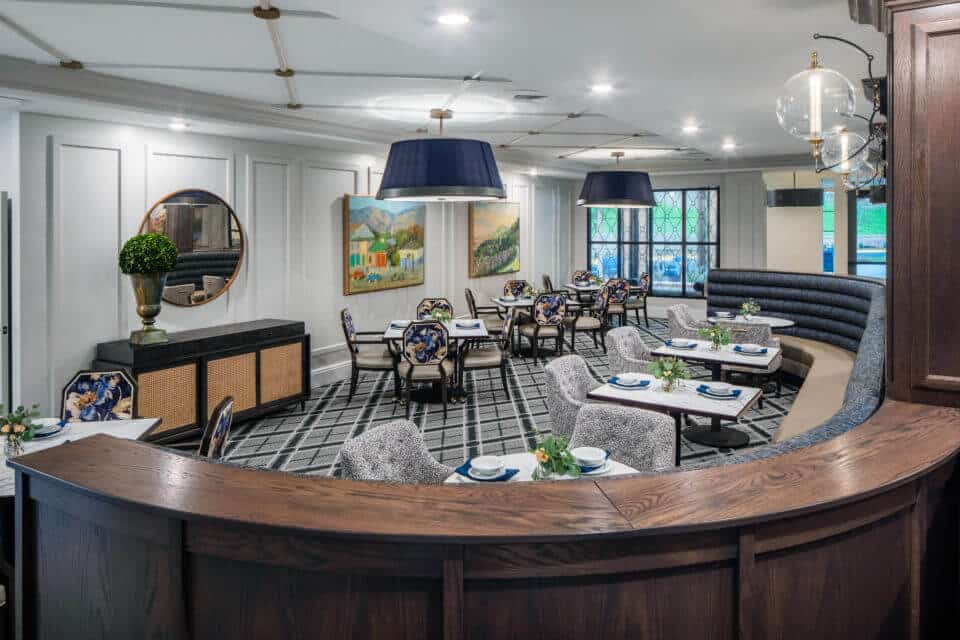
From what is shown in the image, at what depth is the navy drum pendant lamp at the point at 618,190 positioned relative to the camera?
832 cm

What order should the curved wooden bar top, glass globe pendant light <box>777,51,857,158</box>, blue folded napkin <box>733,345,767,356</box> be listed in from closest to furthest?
the curved wooden bar top < glass globe pendant light <box>777,51,857,158</box> < blue folded napkin <box>733,345,767,356</box>

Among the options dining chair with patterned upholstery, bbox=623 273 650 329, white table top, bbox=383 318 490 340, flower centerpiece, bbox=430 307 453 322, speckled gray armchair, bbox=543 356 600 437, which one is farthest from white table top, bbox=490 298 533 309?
speckled gray armchair, bbox=543 356 600 437

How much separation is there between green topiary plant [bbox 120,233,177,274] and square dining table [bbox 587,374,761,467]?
3.48 metres

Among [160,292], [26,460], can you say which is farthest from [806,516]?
[160,292]

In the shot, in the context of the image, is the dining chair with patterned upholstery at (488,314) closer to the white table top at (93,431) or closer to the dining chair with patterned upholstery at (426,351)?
the dining chair with patterned upholstery at (426,351)

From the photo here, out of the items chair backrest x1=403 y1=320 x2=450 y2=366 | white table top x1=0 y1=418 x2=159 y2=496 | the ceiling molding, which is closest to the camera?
white table top x1=0 y1=418 x2=159 y2=496

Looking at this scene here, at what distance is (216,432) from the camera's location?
132 inches

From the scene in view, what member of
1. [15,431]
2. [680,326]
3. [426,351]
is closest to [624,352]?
[426,351]

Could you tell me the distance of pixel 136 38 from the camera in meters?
4.09

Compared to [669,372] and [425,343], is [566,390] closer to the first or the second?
[669,372]

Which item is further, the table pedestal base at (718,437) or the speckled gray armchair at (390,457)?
the table pedestal base at (718,437)

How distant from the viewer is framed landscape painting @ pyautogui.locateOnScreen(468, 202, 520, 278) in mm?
10609

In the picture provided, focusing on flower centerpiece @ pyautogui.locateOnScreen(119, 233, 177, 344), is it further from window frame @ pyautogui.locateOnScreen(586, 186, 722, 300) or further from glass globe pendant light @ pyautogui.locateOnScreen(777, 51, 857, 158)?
window frame @ pyautogui.locateOnScreen(586, 186, 722, 300)

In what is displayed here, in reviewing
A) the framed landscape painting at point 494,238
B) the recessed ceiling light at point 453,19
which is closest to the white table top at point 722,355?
the recessed ceiling light at point 453,19
